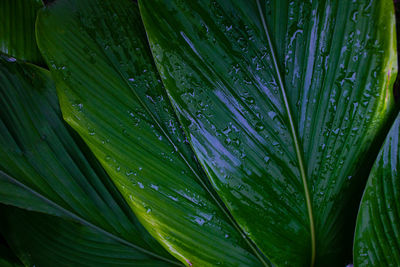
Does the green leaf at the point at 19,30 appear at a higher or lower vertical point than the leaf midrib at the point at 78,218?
higher

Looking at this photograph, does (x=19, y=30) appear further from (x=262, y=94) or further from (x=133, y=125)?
(x=262, y=94)

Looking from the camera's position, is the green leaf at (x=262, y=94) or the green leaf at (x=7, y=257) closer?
the green leaf at (x=262, y=94)

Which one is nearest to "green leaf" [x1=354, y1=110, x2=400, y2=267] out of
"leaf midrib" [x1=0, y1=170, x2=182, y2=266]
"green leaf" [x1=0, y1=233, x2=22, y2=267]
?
"leaf midrib" [x1=0, y1=170, x2=182, y2=266]

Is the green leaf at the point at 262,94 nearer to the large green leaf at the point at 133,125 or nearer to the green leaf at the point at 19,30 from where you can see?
the large green leaf at the point at 133,125

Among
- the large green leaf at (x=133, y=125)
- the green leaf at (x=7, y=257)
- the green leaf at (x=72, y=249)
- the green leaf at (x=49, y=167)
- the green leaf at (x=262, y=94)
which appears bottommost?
the green leaf at (x=7, y=257)

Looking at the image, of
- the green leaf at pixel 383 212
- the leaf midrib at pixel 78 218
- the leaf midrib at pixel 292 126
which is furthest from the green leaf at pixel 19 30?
the green leaf at pixel 383 212

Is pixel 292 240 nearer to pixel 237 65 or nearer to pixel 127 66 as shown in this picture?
pixel 237 65
